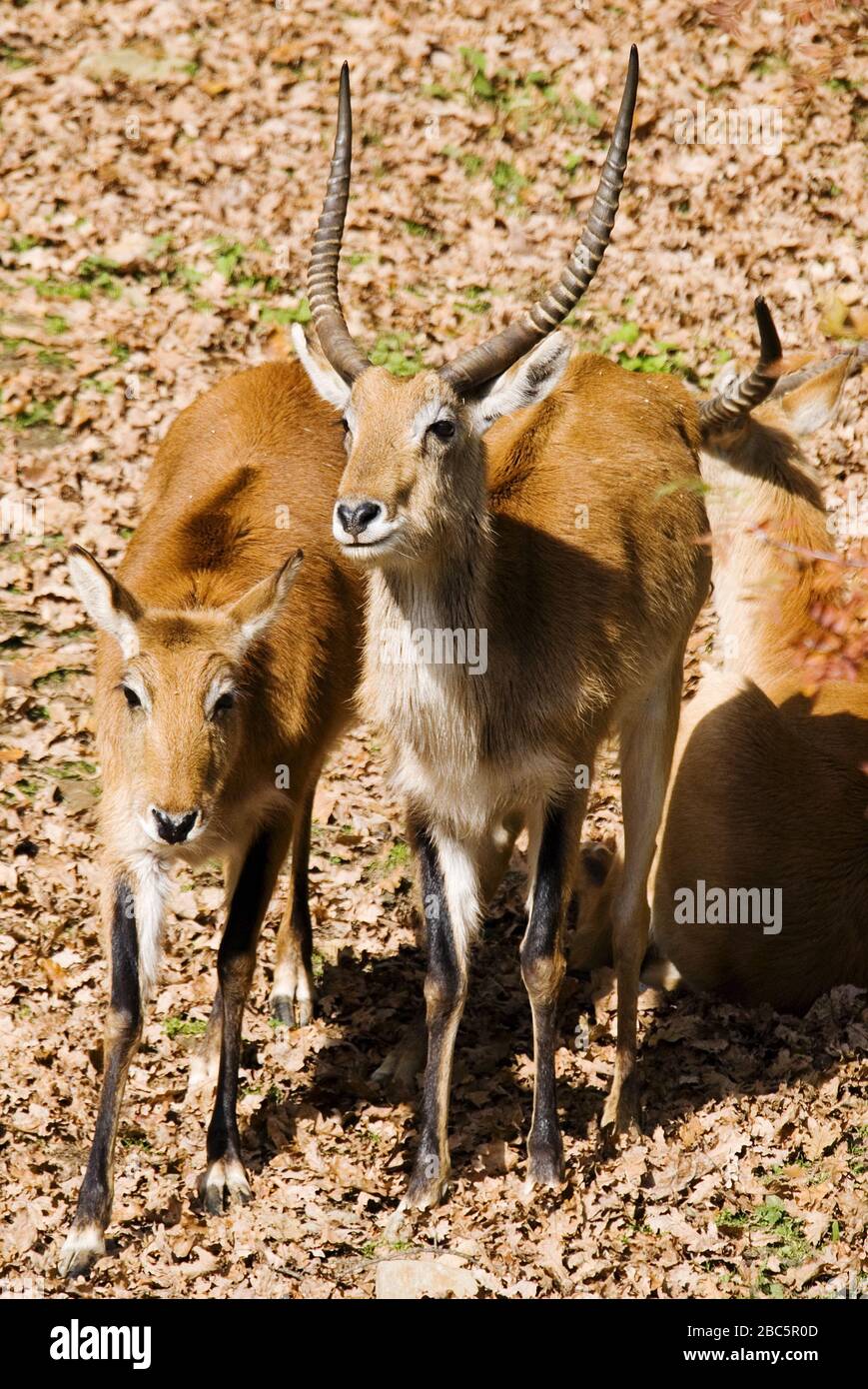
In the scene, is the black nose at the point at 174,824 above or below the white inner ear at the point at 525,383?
below

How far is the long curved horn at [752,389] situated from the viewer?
22.4 ft

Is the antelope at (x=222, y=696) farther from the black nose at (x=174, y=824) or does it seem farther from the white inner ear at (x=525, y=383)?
the white inner ear at (x=525, y=383)

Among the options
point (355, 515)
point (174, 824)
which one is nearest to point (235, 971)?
point (174, 824)

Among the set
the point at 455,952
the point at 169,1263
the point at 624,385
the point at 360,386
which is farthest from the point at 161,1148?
the point at 624,385

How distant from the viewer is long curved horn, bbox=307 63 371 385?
231 inches

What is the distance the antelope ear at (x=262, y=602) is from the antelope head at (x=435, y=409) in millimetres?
497

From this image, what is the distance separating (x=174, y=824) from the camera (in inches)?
212

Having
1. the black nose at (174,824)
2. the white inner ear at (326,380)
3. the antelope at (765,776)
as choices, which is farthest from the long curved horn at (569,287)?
the black nose at (174,824)

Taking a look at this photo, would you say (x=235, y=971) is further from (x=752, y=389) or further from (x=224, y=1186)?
(x=752, y=389)

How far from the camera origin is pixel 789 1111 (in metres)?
6.21

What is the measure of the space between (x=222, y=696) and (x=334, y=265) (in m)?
1.68

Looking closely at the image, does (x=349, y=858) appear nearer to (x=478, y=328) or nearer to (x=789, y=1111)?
(x=789, y=1111)

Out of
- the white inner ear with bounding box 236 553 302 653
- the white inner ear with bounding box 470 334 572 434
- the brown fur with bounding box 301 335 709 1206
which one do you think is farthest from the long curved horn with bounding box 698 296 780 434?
the white inner ear with bounding box 236 553 302 653

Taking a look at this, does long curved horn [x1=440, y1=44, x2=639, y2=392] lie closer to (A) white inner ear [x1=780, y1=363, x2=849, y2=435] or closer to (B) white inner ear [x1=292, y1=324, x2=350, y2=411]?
(B) white inner ear [x1=292, y1=324, x2=350, y2=411]
